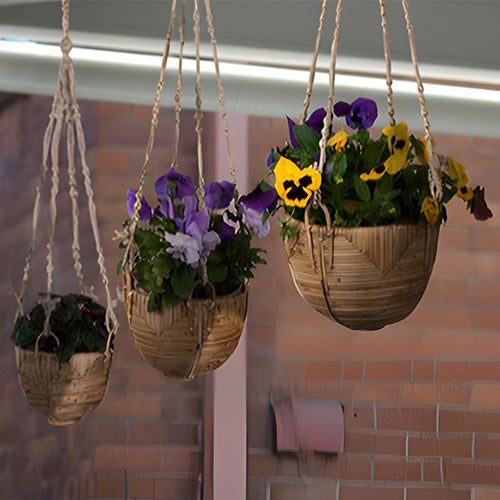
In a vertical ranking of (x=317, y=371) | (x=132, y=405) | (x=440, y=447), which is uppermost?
(x=317, y=371)

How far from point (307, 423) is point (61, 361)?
1105mm

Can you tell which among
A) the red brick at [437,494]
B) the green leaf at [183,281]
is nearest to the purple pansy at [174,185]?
the green leaf at [183,281]

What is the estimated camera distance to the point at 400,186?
115 cm

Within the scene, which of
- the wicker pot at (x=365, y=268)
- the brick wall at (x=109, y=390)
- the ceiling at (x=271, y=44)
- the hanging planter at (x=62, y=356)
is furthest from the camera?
the brick wall at (x=109, y=390)

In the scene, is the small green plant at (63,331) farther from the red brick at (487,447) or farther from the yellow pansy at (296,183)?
the red brick at (487,447)

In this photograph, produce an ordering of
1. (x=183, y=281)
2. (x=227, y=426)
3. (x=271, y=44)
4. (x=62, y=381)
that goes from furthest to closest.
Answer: (x=227, y=426) < (x=271, y=44) < (x=62, y=381) < (x=183, y=281)

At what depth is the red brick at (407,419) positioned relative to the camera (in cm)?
229

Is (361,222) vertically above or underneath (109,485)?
above

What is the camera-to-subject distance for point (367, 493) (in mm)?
2332

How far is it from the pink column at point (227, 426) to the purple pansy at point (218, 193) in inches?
37.6

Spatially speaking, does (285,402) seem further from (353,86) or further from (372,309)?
(372,309)

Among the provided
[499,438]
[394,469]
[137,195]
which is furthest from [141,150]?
[499,438]

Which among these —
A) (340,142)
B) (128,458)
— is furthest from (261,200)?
(128,458)

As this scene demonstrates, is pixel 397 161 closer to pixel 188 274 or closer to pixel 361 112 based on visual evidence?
pixel 361 112
